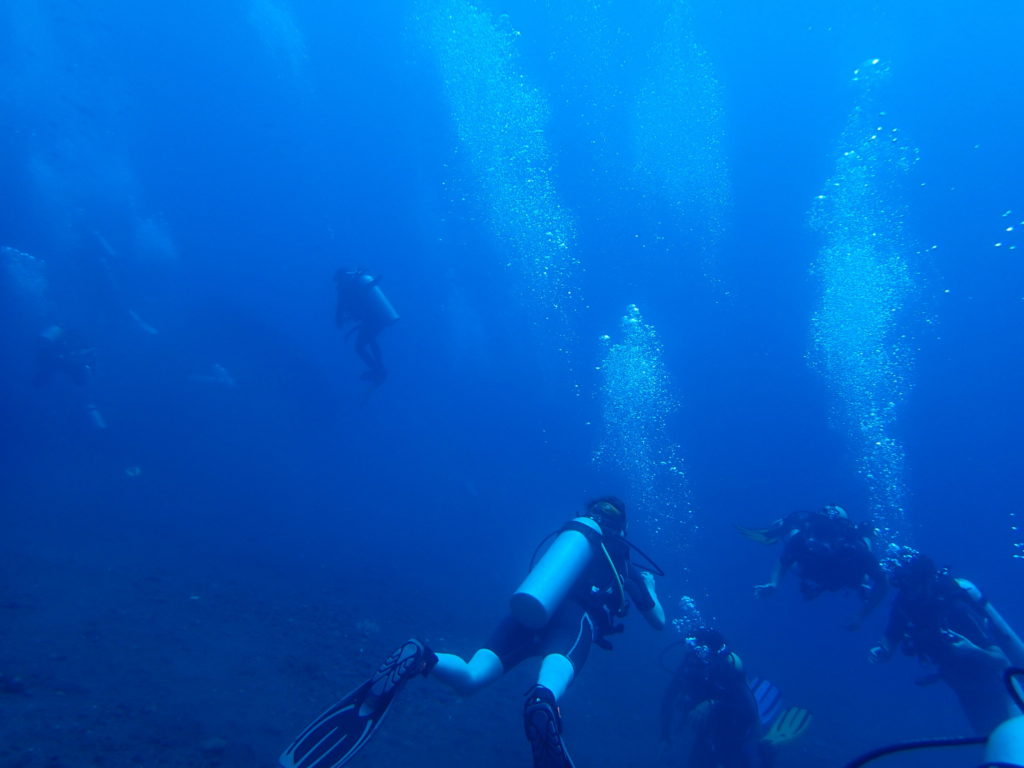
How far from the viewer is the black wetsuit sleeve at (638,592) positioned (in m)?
5.20

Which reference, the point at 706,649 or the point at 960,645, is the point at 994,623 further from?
the point at 706,649

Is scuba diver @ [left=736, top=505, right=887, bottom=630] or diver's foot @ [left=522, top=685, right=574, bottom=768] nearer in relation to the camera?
diver's foot @ [left=522, top=685, right=574, bottom=768]

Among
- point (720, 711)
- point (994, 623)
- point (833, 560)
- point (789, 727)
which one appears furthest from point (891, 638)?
point (720, 711)

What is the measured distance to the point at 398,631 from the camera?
10445mm

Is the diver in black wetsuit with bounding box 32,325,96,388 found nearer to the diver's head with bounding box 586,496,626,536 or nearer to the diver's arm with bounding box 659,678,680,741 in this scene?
the diver's head with bounding box 586,496,626,536

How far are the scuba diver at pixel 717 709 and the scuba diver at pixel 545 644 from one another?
196 cm

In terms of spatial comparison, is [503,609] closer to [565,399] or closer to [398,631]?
[398,631]

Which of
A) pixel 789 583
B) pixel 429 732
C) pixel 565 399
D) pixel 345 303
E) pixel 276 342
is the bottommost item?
pixel 429 732

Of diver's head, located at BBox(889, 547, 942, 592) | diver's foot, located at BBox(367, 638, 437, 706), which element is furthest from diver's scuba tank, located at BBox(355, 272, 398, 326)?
diver's head, located at BBox(889, 547, 942, 592)

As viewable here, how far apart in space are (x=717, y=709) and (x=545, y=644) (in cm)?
337

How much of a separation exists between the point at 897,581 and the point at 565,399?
5658cm

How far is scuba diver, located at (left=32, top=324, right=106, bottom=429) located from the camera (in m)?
16.4

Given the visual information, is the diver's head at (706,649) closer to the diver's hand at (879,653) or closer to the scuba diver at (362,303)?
the diver's hand at (879,653)

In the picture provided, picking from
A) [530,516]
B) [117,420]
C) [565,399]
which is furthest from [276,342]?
[565,399]
